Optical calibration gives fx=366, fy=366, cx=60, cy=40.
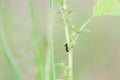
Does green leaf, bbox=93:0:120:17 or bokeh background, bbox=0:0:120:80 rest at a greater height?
green leaf, bbox=93:0:120:17

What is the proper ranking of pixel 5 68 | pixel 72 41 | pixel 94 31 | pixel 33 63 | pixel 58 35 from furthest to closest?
pixel 94 31 < pixel 58 35 < pixel 5 68 < pixel 33 63 < pixel 72 41

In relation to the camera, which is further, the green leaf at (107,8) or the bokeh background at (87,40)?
the bokeh background at (87,40)

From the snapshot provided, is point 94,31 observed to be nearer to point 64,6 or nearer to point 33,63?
point 33,63

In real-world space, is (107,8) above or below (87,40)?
above

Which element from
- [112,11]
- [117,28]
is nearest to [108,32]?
[117,28]

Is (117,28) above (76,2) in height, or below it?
below

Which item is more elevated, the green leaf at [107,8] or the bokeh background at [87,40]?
the green leaf at [107,8]

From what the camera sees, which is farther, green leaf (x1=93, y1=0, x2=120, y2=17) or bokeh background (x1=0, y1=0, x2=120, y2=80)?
bokeh background (x1=0, y1=0, x2=120, y2=80)

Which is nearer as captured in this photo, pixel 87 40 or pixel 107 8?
pixel 107 8
